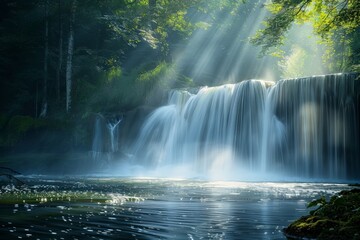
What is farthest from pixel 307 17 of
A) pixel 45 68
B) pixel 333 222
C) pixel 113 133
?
pixel 45 68

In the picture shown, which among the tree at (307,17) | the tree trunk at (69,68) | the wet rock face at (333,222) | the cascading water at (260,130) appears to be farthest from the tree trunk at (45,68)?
the wet rock face at (333,222)

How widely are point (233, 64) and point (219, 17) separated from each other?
25.9 feet

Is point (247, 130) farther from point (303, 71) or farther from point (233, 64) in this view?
point (303, 71)

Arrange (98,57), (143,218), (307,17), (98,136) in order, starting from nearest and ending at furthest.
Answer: (143,218), (307,17), (98,136), (98,57)

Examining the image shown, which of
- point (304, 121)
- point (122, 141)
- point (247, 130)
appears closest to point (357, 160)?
point (304, 121)

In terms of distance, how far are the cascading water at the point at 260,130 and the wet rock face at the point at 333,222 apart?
18981 mm

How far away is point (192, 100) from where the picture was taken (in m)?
31.7

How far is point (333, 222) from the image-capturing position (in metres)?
5.60

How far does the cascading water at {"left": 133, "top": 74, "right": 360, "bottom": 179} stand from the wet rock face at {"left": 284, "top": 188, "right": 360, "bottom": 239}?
18981mm

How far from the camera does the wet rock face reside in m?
5.19

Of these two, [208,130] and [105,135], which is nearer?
[208,130]

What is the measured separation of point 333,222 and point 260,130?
22.2 meters

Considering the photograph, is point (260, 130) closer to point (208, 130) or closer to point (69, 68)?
point (208, 130)

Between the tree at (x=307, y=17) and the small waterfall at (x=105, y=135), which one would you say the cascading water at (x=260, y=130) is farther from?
the tree at (x=307, y=17)
